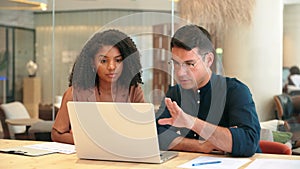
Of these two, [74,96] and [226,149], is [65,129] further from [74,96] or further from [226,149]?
[226,149]

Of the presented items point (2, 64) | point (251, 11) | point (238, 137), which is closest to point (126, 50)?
point (238, 137)

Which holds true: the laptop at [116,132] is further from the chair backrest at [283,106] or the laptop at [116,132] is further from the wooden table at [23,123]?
the chair backrest at [283,106]

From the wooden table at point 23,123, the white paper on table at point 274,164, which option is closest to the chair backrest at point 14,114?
the wooden table at point 23,123

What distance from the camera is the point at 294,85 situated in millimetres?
8305

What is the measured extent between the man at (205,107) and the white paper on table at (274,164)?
130 mm

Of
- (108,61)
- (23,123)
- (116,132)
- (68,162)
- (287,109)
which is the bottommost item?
(23,123)

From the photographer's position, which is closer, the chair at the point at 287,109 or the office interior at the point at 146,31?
the office interior at the point at 146,31

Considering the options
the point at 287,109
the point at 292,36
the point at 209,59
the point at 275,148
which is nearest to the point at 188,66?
the point at 209,59

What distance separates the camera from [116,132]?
1.92m

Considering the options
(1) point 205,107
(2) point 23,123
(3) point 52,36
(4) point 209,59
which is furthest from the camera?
(3) point 52,36

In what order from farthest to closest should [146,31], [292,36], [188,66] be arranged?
[292,36], [146,31], [188,66]

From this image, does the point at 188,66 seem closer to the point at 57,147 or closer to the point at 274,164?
the point at 274,164

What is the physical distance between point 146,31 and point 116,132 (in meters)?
5.19

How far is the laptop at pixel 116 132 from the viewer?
72.5 inches
